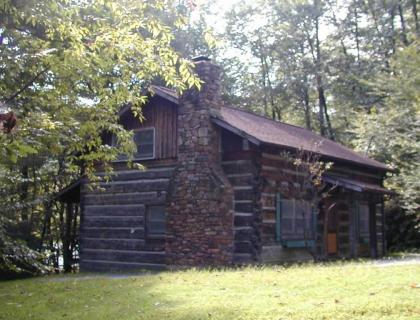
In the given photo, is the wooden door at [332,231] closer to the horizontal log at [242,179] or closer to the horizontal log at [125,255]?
the horizontal log at [242,179]

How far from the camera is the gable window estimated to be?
17125mm

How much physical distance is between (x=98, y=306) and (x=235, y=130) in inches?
316

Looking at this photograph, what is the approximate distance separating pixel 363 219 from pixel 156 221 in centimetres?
855

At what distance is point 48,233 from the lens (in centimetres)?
2667

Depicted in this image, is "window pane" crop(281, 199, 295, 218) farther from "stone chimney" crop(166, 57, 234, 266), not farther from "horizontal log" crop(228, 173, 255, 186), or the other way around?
"stone chimney" crop(166, 57, 234, 266)

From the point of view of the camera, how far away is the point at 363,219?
71.8 ft

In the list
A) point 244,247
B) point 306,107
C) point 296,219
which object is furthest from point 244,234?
point 306,107

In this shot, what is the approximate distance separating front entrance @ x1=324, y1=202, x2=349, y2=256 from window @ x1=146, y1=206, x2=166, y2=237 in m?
5.84

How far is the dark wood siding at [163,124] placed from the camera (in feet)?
60.3

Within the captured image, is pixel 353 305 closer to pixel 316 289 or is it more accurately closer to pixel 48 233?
pixel 316 289

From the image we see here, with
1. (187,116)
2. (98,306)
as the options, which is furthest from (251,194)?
(98,306)

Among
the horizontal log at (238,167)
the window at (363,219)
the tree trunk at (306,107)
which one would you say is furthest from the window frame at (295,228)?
the tree trunk at (306,107)

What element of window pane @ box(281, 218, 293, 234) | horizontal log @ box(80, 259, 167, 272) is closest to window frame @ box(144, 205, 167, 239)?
horizontal log @ box(80, 259, 167, 272)

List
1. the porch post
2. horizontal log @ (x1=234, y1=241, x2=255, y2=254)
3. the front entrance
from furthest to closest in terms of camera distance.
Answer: the porch post < the front entrance < horizontal log @ (x1=234, y1=241, x2=255, y2=254)
